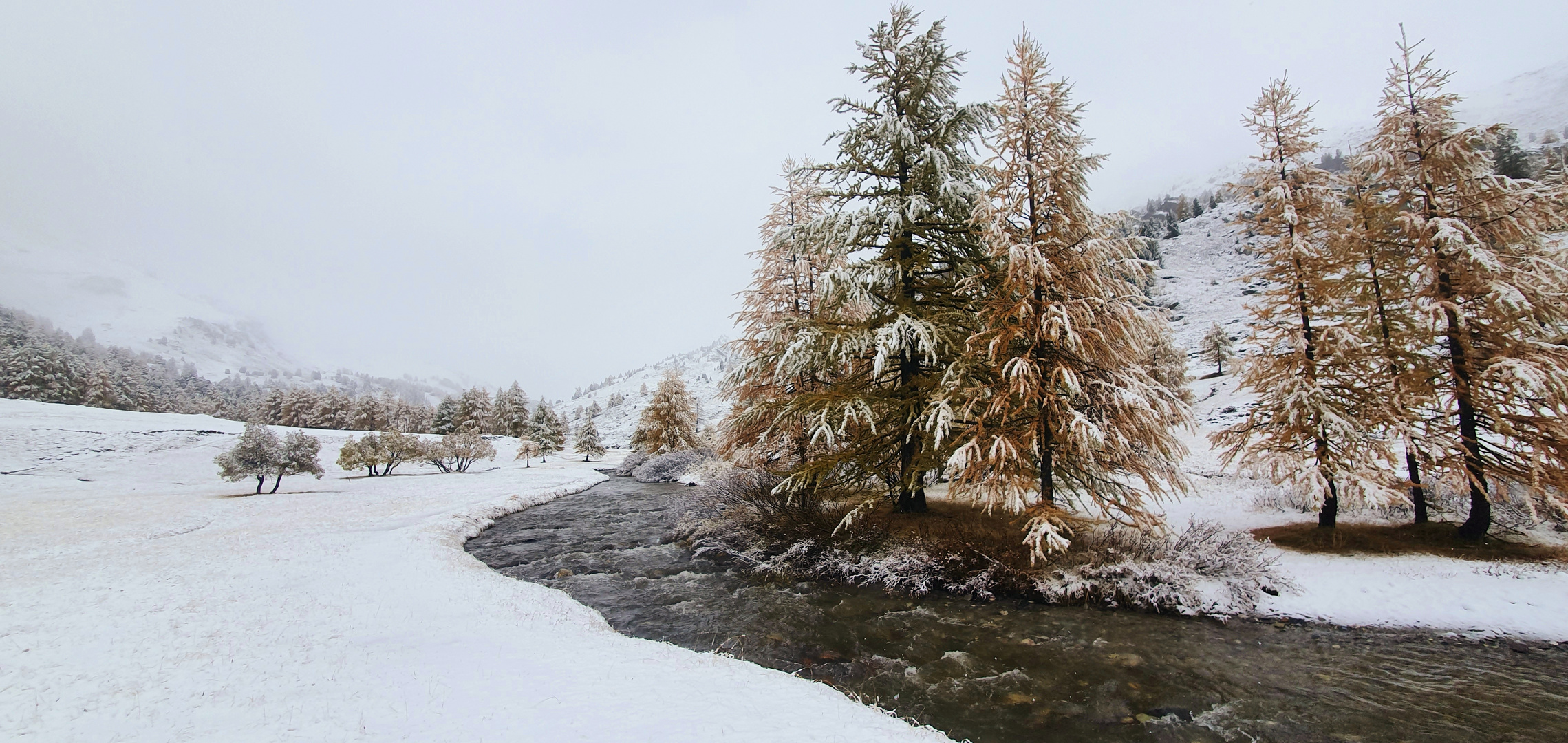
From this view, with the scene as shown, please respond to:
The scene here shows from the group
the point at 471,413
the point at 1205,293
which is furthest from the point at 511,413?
the point at 1205,293

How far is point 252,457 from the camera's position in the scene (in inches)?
1023

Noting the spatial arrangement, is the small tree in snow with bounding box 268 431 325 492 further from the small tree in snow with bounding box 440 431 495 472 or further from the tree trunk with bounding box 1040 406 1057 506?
the tree trunk with bounding box 1040 406 1057 506

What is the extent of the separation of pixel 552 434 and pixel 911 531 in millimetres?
59983

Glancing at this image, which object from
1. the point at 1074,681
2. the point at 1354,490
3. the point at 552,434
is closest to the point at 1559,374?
the point at 1354,490

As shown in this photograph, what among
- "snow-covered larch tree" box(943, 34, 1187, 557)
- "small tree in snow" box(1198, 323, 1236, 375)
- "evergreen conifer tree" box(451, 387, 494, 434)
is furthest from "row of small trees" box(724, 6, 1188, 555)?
"evergreen conifer tree" box(451, 387, 494, 434)

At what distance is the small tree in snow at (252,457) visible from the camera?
84.4 ft

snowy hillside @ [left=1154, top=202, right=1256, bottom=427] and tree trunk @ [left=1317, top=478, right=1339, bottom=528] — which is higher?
snowy hillside @ [left=1154, top=202, right=1256, bottom=427]

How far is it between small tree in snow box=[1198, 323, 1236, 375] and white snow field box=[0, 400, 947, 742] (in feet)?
201

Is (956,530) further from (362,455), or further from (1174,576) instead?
(362,455)

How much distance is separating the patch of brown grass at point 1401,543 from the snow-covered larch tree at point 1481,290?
1.70ft

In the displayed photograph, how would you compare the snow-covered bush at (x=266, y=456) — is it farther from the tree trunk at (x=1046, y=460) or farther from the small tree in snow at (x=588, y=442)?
the tree trunk at (x=1046, y=460)

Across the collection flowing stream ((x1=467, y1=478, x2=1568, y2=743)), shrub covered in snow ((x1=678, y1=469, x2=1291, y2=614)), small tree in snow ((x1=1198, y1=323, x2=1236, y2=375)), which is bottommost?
flowing stream ((x1=467, y1=478, x2=1568, y2=743))

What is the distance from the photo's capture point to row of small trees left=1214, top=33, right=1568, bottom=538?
9953 millimetres

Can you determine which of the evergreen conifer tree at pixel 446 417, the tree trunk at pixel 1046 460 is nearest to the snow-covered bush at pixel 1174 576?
the tree trunk at pixel 1046 460
